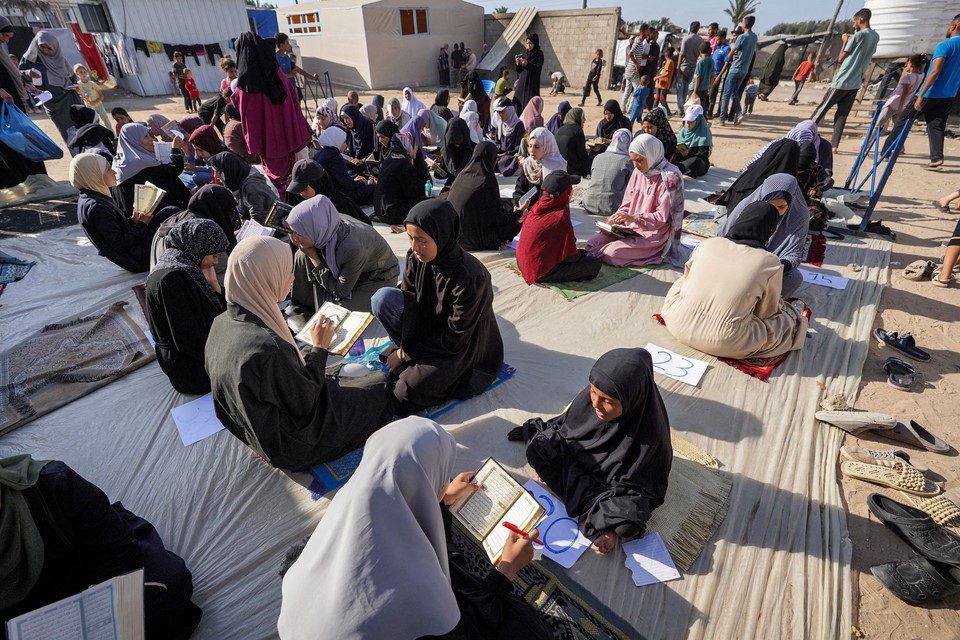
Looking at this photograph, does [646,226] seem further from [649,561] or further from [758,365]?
[649,561]

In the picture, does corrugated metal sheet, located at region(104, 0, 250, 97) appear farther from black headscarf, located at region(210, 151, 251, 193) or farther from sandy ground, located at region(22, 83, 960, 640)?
black headscarf, located at region(210, 151, 251, 193)

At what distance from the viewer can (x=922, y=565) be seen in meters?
2.14

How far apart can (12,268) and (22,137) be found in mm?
2948

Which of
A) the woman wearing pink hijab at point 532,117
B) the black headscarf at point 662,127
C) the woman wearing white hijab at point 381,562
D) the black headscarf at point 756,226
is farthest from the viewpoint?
the woman wearing pink hijab at point 532,117

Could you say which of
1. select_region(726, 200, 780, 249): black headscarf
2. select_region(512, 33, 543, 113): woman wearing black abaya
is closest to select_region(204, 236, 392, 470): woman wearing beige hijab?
select_region(726, 200, 780, 249): black headscarf

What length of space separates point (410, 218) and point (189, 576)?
2.12m

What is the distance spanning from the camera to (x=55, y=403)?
315 centimetres

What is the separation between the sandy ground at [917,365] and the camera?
6.80 feet

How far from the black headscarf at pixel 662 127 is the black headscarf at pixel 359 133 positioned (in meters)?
4.49

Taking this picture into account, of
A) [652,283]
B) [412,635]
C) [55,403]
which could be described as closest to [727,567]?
[412,635]

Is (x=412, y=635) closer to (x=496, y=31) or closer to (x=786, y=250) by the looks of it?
(x=786, y=250)

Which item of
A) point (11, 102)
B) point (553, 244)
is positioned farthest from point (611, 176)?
point (11, 102)

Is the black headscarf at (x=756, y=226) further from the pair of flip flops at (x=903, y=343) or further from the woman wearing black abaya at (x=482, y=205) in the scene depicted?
the woman wearing black abaya at (x=482, y=205)

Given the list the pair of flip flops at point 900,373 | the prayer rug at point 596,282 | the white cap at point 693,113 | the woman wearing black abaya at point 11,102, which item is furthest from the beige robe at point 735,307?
the woman wearing black abaya at point 11,102
